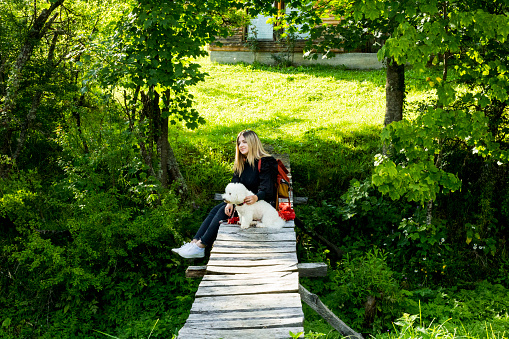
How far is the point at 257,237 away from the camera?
5742 millimetres

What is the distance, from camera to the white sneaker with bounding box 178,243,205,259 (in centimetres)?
625

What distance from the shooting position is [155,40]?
20.9 ft

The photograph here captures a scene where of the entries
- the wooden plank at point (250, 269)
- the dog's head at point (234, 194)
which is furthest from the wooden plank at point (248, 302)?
the dog's head at point (234, 194)

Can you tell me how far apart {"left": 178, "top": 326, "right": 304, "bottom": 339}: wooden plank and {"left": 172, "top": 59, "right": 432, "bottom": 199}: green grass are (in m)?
3.60

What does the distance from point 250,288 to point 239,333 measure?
803 millimetres

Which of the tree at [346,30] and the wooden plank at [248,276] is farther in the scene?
the tree at [346,30]

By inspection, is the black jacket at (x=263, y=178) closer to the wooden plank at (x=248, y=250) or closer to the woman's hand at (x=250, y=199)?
the woman's hand at (x=250, y=199)

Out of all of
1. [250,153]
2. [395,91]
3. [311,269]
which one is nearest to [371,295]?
[311,269]

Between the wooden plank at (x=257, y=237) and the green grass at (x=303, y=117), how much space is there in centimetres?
243

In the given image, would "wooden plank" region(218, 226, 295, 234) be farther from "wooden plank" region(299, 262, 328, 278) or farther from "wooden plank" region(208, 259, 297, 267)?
"wooden plank" region(208, 259, 297, 267)

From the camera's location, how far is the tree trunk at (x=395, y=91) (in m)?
8.66

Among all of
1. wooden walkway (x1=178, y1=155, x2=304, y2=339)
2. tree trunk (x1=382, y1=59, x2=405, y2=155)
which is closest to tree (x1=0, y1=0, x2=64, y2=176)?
wooden walkway (x1=178, y1=155, x2=304, y2=339)

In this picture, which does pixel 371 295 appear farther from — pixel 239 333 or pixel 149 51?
pixel 149 51

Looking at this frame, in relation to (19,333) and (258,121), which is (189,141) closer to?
(258,121)
